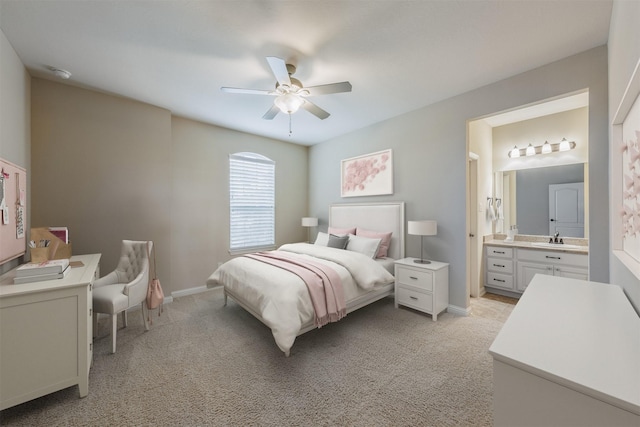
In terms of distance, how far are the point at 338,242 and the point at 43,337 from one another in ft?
10.3

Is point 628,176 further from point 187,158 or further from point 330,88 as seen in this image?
point 187,158

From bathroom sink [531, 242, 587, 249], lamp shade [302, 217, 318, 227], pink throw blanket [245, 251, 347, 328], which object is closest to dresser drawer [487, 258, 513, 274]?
bathroom sink [531, 242, 587, 249]

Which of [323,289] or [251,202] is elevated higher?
[251,202]

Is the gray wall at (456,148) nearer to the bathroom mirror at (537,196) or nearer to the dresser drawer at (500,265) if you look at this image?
the dresser drawer at (500,265)

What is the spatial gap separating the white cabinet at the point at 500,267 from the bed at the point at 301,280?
1.51m

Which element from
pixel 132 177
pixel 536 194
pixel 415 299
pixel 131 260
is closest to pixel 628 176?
pixel 415 299

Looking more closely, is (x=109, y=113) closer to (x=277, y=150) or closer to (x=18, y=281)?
(x=18, y=281)

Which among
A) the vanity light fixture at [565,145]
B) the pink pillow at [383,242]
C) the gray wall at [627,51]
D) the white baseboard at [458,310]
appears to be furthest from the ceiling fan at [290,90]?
the vanity light fixture at [565,145]

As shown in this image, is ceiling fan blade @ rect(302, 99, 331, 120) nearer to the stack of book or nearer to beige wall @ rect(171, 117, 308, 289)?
beige wall @ rect(171, 117, 308, 289)

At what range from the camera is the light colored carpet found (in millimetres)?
1609

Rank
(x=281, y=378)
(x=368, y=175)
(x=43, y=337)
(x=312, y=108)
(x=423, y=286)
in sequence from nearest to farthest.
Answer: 1. (x=43, y=337)
2. (x=281, y=378)
3. (x=312, y=108)
4. (x=423, y=286)
5. (x=368, y=175)

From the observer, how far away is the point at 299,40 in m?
2.11

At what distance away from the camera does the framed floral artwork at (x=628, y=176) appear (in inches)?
48.3

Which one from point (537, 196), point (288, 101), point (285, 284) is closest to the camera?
point (285, 284)
